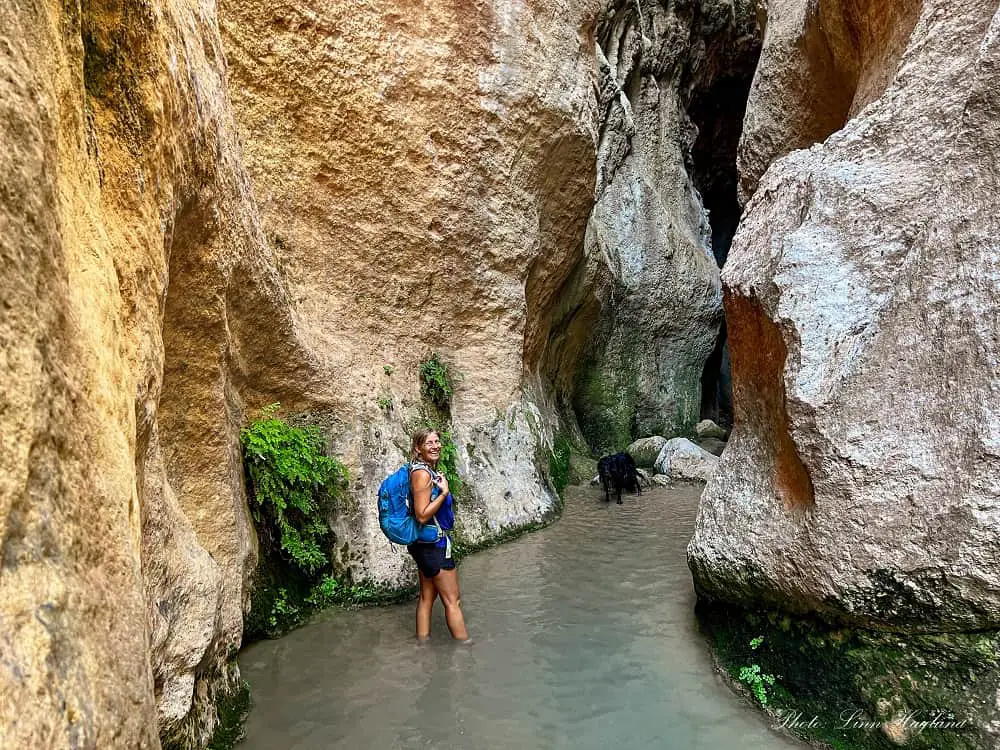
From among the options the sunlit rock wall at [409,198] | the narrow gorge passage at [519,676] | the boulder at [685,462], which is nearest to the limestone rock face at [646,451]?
the boulder at [685,462]

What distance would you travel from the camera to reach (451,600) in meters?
4.56

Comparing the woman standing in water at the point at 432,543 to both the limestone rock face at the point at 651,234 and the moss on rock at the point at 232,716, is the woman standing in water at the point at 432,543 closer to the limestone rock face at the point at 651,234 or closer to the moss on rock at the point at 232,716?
the moss on rock at the point at 232,716

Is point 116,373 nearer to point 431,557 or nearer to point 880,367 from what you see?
point 431,557

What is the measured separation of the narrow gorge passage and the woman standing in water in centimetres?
17

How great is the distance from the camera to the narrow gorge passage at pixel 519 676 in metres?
3.45

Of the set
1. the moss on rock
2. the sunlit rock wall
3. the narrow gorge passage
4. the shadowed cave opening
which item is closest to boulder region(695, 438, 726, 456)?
the shadowed cave opening

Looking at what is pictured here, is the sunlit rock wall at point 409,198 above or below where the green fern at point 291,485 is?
above

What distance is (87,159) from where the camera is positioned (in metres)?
2.48

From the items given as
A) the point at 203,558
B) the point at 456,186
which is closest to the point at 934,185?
the point at 203,558

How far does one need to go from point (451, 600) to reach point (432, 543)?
17.6 inches

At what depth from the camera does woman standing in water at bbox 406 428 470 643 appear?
4.38 m

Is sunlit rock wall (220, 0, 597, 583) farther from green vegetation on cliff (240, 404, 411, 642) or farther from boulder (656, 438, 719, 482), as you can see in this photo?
boulder (656, 438, 719, 482)

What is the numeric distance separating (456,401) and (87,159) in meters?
5.62

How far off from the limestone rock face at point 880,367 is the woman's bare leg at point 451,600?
1688 mm
